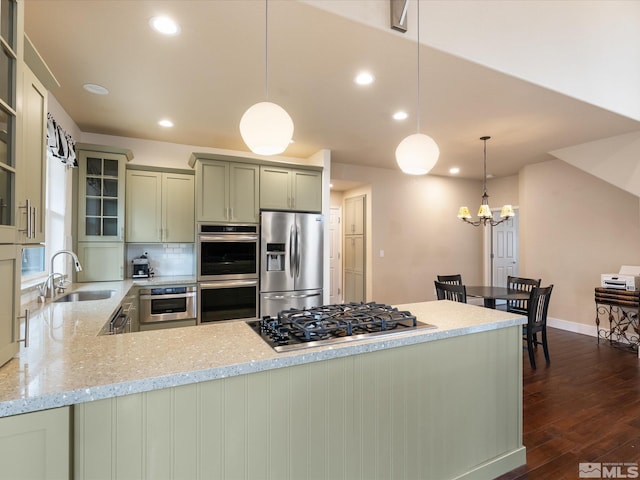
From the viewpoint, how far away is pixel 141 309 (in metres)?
3.54

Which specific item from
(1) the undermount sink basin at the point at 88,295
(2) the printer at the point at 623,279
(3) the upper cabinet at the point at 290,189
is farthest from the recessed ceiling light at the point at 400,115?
(2) the printer at the point at 623,279

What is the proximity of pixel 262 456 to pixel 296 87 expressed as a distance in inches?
104

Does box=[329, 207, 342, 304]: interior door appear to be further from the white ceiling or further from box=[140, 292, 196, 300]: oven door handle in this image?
box=[140, 292, 196, 300]: oven door handle

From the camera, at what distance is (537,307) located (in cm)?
354

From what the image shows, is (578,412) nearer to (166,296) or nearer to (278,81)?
(278,81)

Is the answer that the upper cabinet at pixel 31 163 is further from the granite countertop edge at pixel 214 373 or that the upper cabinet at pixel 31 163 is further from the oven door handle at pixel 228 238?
the oven door handle at pixel 228 238

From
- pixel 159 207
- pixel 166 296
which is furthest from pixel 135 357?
pixel 159 207

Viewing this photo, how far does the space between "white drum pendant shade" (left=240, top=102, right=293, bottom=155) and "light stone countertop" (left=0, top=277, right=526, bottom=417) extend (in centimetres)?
92

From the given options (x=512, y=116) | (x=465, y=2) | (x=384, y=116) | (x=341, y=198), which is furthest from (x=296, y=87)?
(x=341, y=198)

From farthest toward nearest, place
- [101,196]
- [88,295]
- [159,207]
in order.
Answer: [159,207] < [101,196] < [88,295]

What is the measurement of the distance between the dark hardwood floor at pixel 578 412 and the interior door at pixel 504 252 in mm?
2829

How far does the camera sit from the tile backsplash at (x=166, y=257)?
4.21m

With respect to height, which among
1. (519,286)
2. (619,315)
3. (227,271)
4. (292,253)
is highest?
(292,253)

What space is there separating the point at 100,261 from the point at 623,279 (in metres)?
6.16
